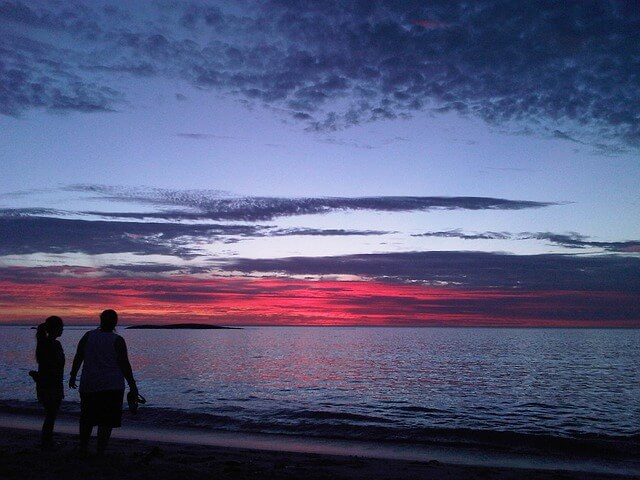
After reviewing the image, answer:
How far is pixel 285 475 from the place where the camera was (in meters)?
9.85

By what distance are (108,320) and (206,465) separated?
13.5 feet

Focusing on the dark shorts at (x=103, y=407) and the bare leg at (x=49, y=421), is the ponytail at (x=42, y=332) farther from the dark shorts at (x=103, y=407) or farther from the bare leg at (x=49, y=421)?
the dark shorts at (x=103, y=407)

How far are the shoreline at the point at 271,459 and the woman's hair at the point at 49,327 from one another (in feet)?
7.42

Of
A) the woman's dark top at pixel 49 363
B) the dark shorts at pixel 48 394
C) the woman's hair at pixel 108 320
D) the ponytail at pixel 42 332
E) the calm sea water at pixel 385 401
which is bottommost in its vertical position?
the calm sea water at pixel 385 401

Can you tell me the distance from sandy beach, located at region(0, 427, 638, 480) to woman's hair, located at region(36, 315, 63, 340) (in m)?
2.26

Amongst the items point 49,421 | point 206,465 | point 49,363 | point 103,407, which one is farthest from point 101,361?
point 206,465

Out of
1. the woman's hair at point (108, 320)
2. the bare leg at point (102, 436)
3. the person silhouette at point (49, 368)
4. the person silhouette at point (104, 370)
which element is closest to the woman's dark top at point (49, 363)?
the person silhouette at point (49, 368)

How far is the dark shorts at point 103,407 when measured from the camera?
350 inches

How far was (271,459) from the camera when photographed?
41.5 feet

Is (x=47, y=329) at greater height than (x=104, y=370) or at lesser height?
greater

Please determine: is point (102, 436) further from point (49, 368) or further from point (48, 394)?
point (49, 368)

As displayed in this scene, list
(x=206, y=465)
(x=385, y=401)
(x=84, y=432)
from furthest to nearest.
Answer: (x=385, y=401) → (x=206, y=465) → (x=84, y=432)

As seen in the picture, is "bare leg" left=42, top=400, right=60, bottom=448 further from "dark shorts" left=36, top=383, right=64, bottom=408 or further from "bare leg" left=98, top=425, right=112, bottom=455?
"bare leg" left=98, top=425, right=112, bottom=455

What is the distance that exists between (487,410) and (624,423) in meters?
5.34
